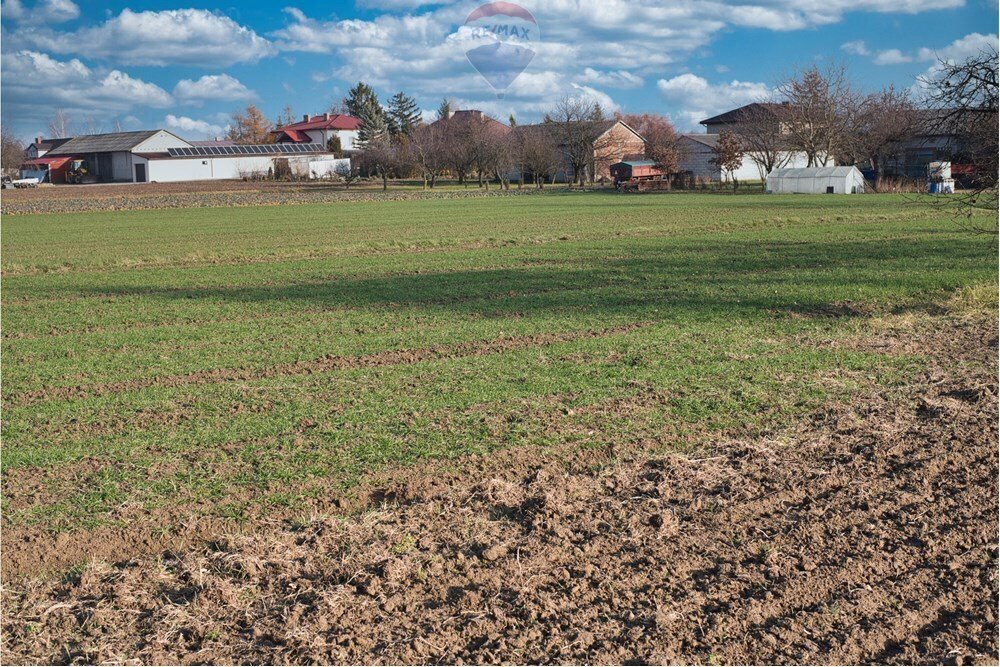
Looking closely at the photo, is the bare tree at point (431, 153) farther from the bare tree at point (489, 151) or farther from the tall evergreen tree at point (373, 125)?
the tall evergreen tree at point (373, 125)

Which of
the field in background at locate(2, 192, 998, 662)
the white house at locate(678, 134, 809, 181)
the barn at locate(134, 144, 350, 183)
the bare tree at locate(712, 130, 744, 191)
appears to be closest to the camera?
the field in background at locate(2, 192, 998, 662)

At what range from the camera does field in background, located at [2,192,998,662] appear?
8000 millimetres

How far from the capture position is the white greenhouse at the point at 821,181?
7200cm

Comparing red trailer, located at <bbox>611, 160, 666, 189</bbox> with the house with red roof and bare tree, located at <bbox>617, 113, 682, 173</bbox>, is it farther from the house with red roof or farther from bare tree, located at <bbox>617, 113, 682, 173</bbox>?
the house with red roof

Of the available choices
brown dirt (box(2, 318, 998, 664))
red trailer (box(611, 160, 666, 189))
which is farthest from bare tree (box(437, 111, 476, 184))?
→ brown dirt (box(2, 318, 998, 664))

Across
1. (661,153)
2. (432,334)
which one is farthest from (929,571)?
(661,153)

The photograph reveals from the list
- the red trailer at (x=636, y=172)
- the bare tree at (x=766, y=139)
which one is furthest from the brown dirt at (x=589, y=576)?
the bare tree at (x=766, y=139)

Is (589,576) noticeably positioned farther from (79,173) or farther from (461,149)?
(79,173)

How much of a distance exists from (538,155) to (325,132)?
63.4 m

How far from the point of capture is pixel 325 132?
149125mm

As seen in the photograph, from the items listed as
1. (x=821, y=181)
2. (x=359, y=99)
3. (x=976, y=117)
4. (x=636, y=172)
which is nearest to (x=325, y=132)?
(x=359, y=99)

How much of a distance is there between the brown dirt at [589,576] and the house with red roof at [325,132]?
474 ft

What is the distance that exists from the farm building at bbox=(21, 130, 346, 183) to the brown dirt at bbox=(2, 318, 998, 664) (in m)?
114

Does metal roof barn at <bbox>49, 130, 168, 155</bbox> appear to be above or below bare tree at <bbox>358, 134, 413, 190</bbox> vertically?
above
